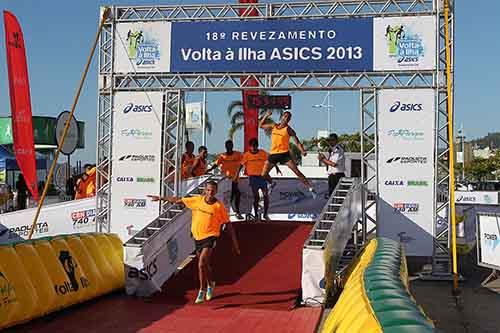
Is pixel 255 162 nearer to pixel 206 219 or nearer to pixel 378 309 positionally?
pixel 206 219

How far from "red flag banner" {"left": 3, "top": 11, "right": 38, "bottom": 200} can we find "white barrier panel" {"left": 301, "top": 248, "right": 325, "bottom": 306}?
6309 mm

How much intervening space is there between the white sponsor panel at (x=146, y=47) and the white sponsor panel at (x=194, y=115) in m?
22.6

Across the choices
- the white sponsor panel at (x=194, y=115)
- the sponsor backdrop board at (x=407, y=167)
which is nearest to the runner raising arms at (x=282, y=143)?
the sponsor backdrop board at (x=407, y=167)

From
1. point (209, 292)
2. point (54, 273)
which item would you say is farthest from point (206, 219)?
point (54, 273)

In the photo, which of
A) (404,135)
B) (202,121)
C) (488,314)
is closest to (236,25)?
(404,135)

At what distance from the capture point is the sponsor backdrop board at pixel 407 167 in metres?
12.9

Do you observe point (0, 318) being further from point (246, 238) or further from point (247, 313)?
point (246, 238)

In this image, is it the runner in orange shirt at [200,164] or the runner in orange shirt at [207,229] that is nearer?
the runner in orange shirt at [207,229]

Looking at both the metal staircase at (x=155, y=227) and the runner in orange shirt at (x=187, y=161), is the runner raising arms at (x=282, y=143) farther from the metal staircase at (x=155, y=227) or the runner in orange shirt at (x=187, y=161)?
the runner in orange shirt at (x=187, y=161)

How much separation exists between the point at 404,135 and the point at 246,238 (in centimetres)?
393

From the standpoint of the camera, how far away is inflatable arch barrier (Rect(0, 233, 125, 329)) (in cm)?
753

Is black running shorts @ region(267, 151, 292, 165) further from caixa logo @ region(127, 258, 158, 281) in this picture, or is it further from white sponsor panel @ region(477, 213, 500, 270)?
white sponsor panel @ region(477, 213, 500, 270)

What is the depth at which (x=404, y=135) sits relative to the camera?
13.0m

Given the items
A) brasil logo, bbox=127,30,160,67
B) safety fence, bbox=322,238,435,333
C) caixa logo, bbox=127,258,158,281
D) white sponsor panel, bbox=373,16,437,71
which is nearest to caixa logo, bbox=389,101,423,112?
white sponsor panel, bbox=373,16,437,71
